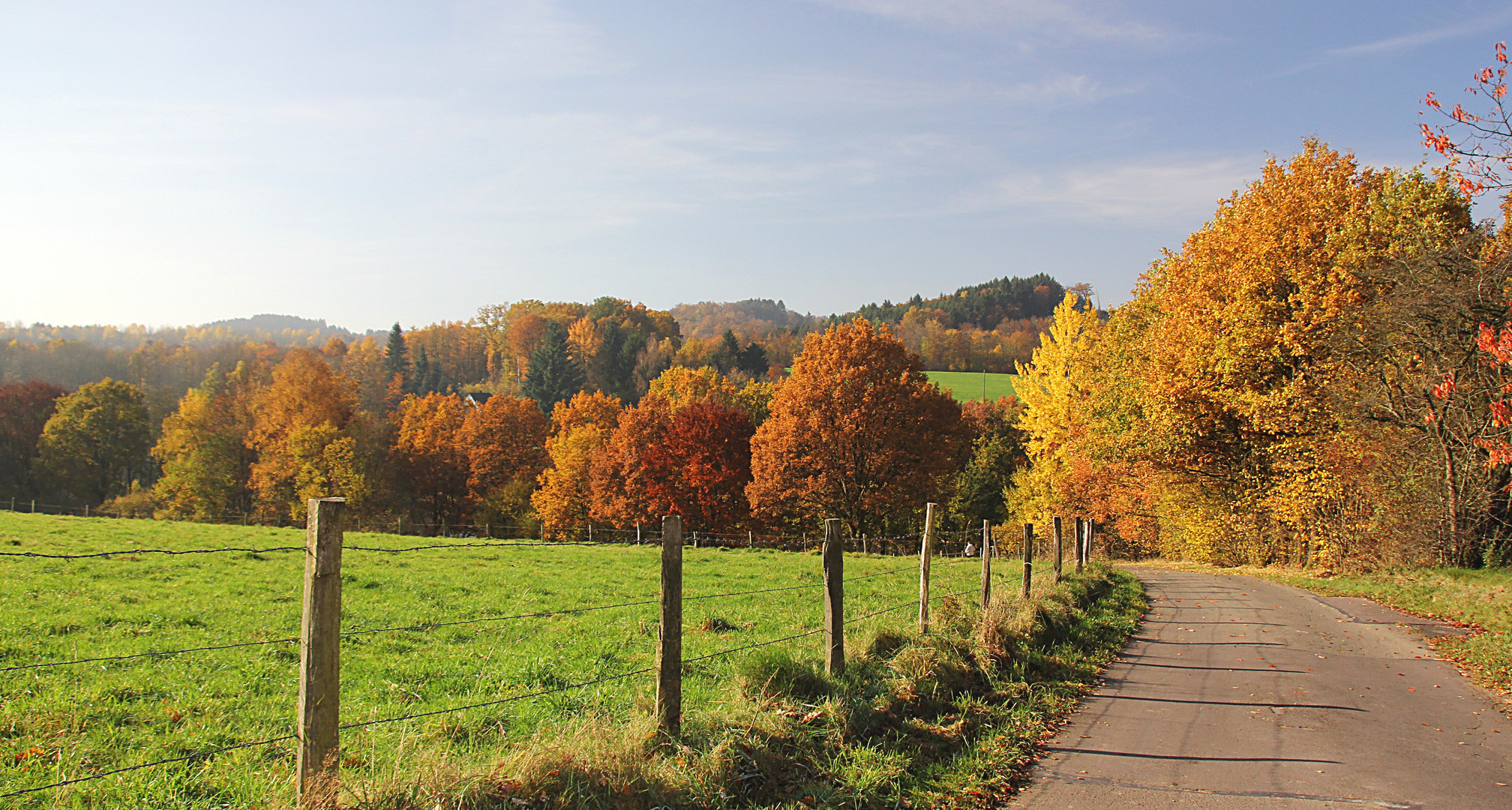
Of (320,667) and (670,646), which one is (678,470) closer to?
(670,646)

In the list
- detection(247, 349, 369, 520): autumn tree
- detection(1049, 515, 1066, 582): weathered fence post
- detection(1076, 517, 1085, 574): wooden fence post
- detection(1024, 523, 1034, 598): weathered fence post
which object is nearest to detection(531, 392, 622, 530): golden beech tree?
detection(247, 349, 369, 520): autumn tree

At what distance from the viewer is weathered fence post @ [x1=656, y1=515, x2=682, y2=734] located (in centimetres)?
573

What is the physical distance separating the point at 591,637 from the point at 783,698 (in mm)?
5112

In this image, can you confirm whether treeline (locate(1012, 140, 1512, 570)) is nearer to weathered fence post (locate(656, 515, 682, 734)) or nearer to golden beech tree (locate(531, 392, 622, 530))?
weathered fence post (locate(656, 515, 682, 734))

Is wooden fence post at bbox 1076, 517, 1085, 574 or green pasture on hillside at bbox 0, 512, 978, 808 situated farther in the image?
wooden fence post at bbox 1076, 517, 1085, 574

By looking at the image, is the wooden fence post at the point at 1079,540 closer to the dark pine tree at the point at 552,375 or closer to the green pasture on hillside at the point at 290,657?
the green pasture on hillside at the point at 290,657

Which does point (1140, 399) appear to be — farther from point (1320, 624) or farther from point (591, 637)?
point (591, 637)

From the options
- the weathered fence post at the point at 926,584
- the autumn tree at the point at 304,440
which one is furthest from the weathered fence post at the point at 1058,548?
the autumn tree at the point at 304,440

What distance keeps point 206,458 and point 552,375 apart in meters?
34.1

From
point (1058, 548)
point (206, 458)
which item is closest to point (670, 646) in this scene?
point (1058, 548)

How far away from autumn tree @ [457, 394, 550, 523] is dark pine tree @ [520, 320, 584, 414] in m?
19.6

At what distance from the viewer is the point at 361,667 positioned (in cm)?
888

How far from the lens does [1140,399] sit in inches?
1097

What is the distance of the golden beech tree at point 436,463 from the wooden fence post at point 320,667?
59944 mm
